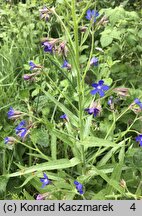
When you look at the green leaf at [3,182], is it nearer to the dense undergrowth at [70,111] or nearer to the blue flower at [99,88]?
the dense undergrowth at [70,111]

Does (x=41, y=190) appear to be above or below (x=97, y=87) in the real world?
below

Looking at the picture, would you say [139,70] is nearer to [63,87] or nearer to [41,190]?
[63,87]

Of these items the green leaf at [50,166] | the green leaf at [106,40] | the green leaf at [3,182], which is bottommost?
the green leaf at [3,182]

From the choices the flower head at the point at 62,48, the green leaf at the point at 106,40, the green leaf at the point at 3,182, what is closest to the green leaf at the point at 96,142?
the flower head at the point at 62,48

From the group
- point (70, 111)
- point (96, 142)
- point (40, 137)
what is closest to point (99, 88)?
point (96, 142)

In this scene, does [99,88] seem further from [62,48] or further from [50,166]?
[50,166]

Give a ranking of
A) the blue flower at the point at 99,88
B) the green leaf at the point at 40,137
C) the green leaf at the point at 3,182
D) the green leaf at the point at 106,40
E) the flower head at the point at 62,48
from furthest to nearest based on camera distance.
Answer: the green leaf at the point at 106,40
the green leaf at the point at 40,137
the green leaf at the point at 3,182
the blue flower at the point at 99,88
the flower head at the point at 62,48

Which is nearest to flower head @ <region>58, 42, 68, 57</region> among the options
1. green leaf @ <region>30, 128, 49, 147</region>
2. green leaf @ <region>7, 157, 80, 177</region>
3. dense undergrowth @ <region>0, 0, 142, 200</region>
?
dense undergrowth @ <region>0, 0, 142, 200</region>

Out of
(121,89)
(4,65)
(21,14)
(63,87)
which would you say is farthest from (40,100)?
(21,14)
